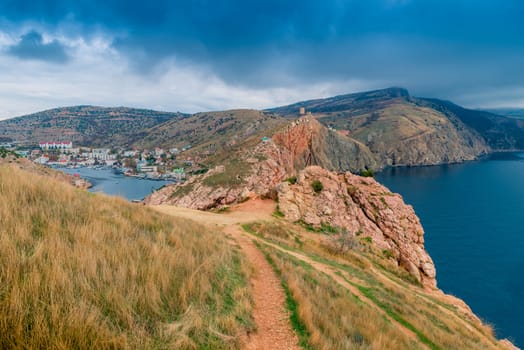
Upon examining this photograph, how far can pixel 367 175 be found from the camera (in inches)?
1359

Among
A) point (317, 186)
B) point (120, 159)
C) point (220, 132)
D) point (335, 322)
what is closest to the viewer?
point (335, 322)

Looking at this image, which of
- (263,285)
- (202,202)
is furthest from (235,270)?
(202,202)

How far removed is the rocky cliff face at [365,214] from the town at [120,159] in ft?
296

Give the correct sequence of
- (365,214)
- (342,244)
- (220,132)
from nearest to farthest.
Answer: (342,244) → (365,214) → (220,132)

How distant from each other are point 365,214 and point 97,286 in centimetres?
2800

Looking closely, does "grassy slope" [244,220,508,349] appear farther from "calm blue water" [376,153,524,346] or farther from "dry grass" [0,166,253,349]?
"calm blue water" [376,153,524,346]

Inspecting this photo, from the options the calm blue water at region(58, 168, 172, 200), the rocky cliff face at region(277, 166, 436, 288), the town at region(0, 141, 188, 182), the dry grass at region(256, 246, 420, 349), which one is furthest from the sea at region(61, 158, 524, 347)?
the town at region(0, 141, 188, 182)

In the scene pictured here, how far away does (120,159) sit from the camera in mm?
166250

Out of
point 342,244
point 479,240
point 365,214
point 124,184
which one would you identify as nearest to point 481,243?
point 479,240

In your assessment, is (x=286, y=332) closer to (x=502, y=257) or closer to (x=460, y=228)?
(x=502, y=257)

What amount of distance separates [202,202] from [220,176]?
9512 millimetres

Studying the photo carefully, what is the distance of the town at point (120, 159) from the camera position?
126 metres

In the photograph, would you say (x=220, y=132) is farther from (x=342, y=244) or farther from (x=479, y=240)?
(x=342, y=244)

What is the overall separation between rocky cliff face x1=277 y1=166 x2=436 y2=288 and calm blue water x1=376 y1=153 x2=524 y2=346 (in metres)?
12.9
